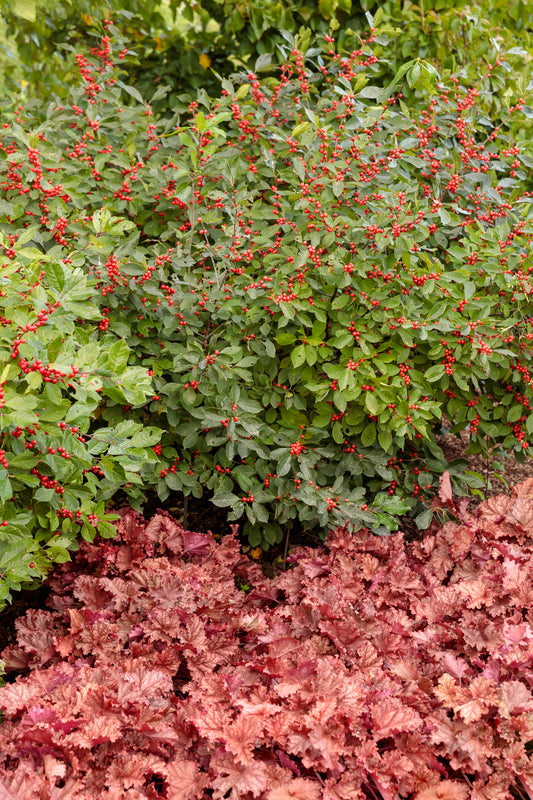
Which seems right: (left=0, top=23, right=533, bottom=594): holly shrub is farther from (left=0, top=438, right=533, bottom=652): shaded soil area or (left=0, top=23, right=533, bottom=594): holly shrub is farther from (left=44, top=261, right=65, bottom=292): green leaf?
(left=44, top=261, right=65, bottom=292): green leaf

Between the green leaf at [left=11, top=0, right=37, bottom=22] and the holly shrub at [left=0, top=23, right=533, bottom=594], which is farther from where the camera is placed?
the holly shrub at [left=0, top=23, right=533, bottom=594]

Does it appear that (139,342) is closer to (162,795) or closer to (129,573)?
(129,573)

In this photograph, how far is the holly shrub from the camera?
2.96m

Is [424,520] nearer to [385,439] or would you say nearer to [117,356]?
[385,439]

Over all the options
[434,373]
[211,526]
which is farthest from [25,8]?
[211,526]

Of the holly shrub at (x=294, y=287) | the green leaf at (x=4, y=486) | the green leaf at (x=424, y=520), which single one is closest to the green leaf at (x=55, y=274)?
the holly shrub at (x=294, y=287)

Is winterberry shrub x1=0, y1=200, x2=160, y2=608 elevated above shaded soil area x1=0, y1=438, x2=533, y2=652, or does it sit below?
above

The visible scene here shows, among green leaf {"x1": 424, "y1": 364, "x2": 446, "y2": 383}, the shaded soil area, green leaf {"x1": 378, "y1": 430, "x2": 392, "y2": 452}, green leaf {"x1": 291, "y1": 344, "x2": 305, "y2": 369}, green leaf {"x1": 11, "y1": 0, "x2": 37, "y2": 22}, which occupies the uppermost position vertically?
green leaf {"x1": 11, "y1": 0, "x2": 37, "y2": 22}

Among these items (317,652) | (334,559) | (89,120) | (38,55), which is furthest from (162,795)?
(38,55)

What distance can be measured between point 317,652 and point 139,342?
4.90 feet

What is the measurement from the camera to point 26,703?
6.64 ft

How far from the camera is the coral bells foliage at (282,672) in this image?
1847 mm

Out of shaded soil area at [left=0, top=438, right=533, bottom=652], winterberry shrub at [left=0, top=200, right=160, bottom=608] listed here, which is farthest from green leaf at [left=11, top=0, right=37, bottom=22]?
shaded soil area at [left=0, top=438, right=533, bottom=652]

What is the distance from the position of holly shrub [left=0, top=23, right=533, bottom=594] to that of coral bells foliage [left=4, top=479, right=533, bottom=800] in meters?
0.27
